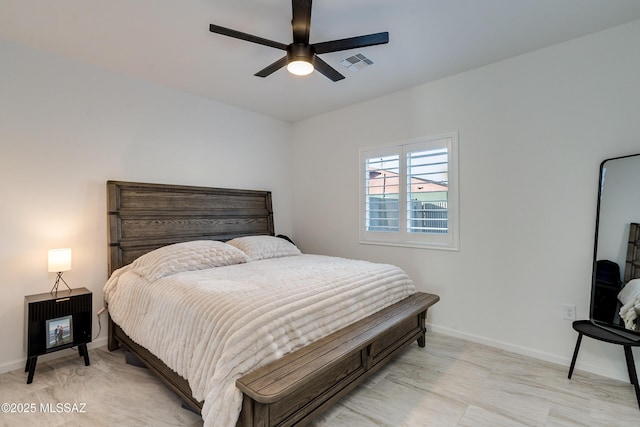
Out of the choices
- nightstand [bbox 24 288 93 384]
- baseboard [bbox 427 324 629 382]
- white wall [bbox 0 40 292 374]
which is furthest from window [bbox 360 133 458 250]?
nightstand [bbox 24 288 93 384]

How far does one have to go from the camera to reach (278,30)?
2.38 metres

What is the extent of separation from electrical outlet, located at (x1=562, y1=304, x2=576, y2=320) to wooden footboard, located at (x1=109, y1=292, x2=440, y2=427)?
3.64 feet

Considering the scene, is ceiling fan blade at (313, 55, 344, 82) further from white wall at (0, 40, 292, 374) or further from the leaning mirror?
the leaning mirror

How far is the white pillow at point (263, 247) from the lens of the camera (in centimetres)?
340

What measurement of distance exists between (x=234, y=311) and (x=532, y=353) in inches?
104

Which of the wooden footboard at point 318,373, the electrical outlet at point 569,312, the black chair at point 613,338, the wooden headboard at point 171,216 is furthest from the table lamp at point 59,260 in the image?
the electrical outlet at point 569,312

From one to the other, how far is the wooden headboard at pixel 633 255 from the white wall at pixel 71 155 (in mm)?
4013

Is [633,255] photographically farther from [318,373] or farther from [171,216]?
[171,216]

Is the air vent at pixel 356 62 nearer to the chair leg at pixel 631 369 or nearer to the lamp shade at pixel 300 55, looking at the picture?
the lamp shade at pixel 300 55

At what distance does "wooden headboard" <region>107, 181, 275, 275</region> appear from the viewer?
9.77 ft

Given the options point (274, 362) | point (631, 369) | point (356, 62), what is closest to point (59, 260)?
point (274, 362)

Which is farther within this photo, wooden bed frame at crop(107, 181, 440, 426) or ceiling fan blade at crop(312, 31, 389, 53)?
ceiling fan blade at crop(312, 31, 389, 53)

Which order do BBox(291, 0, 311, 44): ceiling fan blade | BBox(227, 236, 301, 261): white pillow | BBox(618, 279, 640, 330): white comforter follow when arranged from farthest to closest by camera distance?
BBox(227, 236, 301, 261): white pillow, BBox(618, 279, 640, 330): white comforter, BBox(291, 0, 311, 44): ceiling fan blade

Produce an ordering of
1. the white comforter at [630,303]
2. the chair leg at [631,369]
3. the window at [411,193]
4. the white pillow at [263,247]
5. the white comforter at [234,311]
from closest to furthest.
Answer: the white comforter at [234,311], the chair leg at [631,369], the white comforter at [630,303], the window at [411,193], the white pillow at [263,247]
